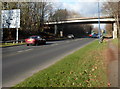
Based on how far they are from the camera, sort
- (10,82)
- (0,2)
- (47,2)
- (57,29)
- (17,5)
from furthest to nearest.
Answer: (57,29) < (47,2) < (17,5) < (0,2) < (10,82)

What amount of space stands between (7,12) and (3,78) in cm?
2536

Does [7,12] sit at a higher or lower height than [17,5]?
lower

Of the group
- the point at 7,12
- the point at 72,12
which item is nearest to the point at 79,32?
the point at 72,12

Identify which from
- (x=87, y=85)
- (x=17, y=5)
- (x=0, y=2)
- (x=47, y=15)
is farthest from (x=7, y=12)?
(x=87, y=85)

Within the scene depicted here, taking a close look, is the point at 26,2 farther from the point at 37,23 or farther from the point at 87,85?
the point at 87,85

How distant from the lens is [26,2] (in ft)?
132

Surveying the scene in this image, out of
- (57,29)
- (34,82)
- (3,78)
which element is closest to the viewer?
(34,82)

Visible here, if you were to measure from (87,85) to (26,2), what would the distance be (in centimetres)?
3759

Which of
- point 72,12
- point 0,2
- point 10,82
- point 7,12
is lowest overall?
point 10,82

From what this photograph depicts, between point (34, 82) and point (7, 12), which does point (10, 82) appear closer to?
point (34, 82)

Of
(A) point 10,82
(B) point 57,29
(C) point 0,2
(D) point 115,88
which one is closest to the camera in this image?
(D) point 115,88

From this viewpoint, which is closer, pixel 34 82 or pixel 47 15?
pixel 34 82

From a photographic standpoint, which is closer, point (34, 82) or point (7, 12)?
point (34, 82)

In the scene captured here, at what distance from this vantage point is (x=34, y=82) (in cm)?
568
